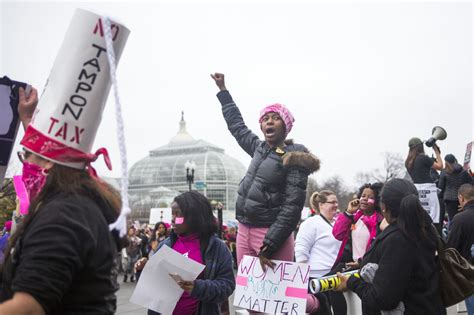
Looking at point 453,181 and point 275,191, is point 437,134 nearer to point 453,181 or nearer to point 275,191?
point 453,181

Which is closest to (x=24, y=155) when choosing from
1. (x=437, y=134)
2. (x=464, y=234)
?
(x=464, y=234)

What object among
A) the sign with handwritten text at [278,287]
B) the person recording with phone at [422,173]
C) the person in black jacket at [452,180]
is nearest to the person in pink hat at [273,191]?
the sign with handwritten text at [278,287]

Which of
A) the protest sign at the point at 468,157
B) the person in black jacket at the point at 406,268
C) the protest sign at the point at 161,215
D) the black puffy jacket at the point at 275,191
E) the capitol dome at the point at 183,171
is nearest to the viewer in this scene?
the person in black jacket at the point at 406,268

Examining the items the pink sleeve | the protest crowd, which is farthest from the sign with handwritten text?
the pink sleeve

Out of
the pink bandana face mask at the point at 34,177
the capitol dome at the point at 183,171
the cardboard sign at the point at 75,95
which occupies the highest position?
the capitol dome at the point at 183,171

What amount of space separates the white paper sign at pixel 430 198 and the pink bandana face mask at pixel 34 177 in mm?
5633

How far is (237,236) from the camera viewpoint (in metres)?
4.99

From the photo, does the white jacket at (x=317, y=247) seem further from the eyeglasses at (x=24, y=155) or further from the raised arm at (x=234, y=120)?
the eyeglasses at (x=24, y=155)

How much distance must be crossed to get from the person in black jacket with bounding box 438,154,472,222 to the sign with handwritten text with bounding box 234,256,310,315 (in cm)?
432

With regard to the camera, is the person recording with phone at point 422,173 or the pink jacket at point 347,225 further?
the person recording with phone at point 422,173

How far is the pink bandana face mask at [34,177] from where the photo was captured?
2273 mm

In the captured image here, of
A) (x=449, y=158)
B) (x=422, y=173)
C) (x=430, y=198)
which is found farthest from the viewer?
(x=449, y=158)

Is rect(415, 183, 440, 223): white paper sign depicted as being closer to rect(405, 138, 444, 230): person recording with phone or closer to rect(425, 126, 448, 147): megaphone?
rect(405, 138, 444, 230): person recording with phone

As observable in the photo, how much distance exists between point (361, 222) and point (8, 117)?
4.48 metres
